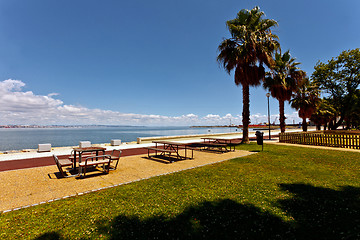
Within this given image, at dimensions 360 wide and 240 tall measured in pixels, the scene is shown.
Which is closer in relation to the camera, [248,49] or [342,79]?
[248,49]

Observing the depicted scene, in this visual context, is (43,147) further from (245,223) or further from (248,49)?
(248,49)

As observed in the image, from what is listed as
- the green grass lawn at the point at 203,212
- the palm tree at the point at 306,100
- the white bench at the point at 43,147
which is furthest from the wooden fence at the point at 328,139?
the white bench at the point at 43,147

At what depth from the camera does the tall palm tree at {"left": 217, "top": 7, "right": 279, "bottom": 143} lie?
1527cm

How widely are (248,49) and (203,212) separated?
15.3 metres

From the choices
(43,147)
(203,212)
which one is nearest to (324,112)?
(203,212)

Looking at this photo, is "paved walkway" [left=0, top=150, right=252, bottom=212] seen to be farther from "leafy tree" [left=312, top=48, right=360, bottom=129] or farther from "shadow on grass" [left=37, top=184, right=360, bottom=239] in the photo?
"leafy tree" [left=312, top=48, right=360, bottom=129]

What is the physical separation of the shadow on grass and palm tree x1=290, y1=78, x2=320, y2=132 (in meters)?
23.2

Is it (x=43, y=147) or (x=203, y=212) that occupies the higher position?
(x=43, y=147)

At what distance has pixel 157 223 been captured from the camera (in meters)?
3.30

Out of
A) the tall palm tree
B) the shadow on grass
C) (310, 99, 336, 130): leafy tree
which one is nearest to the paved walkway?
the shadow on grass

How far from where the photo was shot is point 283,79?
20.3 m

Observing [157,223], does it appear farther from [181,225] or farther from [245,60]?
[245,60]

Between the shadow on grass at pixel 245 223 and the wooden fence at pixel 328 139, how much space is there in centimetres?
1261

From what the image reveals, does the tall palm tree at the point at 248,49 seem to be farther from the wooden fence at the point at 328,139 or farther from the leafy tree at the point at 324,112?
the leafy tree at the point at 324,112
